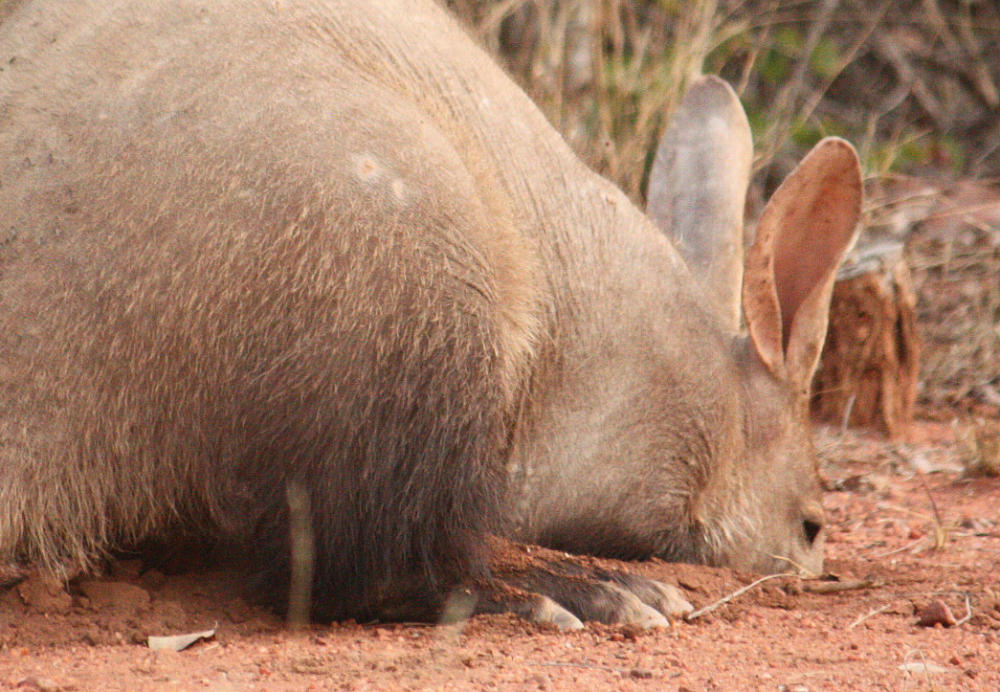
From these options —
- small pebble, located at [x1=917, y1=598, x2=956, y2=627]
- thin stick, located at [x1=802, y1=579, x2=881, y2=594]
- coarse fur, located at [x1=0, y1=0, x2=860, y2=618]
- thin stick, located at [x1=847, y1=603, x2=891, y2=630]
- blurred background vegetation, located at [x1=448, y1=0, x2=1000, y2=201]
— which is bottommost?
Answer: thin stick, located at [x1=802, y1=579, x2=881, y2=594]

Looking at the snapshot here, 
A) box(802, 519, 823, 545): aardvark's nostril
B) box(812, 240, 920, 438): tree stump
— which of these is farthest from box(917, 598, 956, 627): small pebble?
box(812, 240, 920, 438): tree stump

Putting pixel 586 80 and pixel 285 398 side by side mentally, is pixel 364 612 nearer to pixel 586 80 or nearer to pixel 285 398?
pixel 285 398

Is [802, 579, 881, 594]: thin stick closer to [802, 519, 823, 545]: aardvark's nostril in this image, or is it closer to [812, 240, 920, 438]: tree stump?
[802, 519, 823, 545]: aardvark's nostril

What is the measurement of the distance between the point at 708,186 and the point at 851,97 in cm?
512

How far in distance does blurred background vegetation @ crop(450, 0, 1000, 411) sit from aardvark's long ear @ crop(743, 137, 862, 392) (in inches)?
26.7

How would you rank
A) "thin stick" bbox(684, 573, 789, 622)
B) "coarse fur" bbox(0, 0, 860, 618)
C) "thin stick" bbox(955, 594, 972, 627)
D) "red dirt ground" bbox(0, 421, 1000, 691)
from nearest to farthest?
"red dirt ground" bbox(0, 421, 1000, 691) < "coarse fur" bbox(0, 0, 860, 618) < "thin stick" bbox(955, 594, 972, 627) < "thin stick" bbox(684, 573, 789, 622)

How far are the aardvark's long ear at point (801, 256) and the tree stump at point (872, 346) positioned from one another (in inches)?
75.1

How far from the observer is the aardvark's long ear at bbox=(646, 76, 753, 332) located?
4.28m

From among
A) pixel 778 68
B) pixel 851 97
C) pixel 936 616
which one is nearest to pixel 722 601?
pixel 936 616

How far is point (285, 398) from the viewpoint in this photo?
2.99 m

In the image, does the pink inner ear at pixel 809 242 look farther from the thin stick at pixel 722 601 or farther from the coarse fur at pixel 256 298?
the coarse fur at pixel 256 298

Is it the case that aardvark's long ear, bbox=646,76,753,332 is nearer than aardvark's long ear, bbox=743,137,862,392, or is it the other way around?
aardvark's long ear, bbox=743,137,862,392

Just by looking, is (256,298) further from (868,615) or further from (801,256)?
(801,256)

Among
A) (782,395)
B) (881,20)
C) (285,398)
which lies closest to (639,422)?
(782,395)
